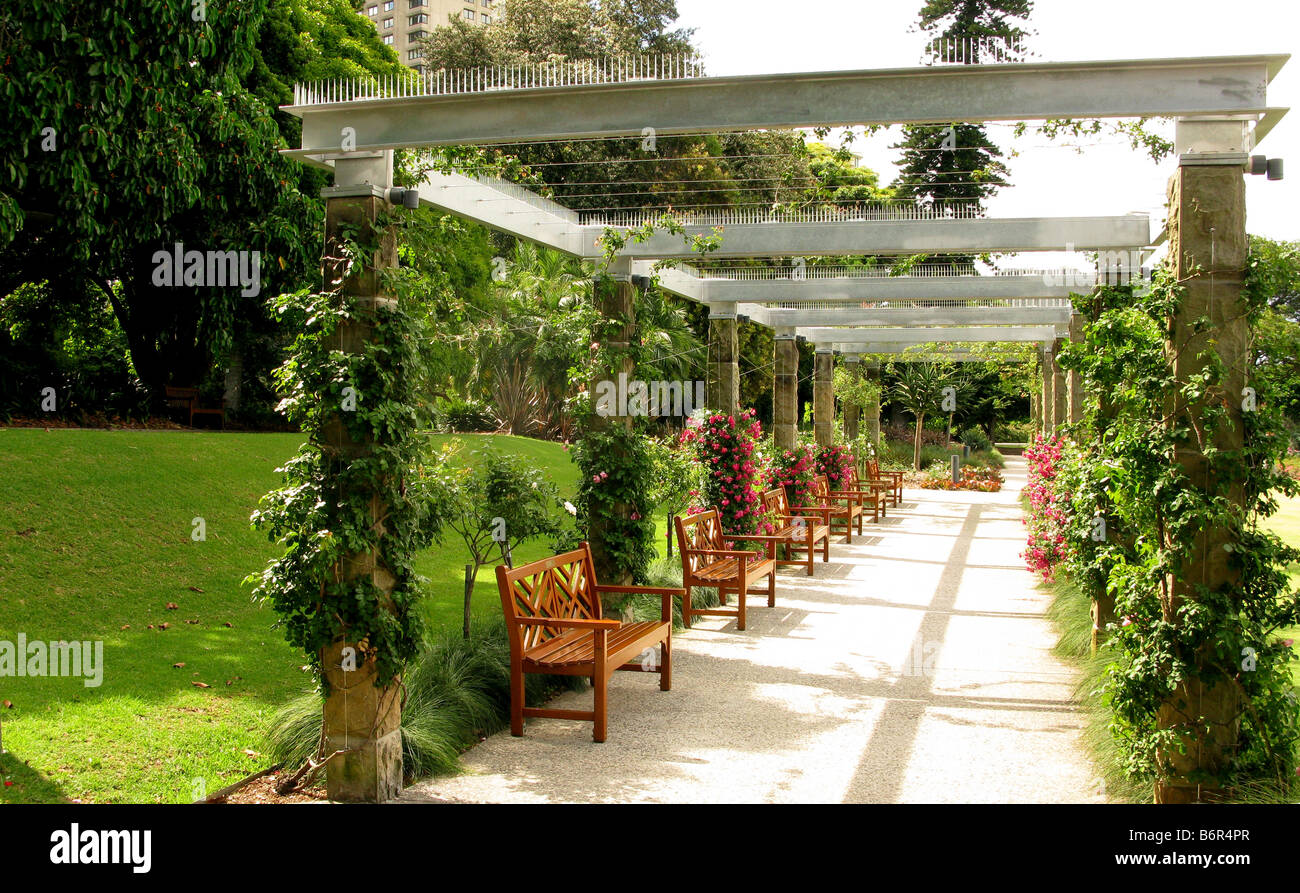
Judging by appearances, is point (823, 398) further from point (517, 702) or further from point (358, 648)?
point (358, 648)

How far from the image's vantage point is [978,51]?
490 centimetres

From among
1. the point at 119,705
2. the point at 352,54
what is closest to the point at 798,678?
the point at 119,705

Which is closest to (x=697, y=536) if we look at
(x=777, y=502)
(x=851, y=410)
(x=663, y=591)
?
(x=663, y=591)

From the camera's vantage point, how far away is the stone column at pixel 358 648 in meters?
4.68

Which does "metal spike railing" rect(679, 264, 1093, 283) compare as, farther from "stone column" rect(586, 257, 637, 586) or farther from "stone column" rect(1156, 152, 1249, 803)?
"stone column" rect(1156, 152, 1249, 803)

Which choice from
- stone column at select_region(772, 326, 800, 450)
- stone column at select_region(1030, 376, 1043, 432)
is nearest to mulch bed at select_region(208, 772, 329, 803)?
stone column at select_region(772, 326, 800, 450)

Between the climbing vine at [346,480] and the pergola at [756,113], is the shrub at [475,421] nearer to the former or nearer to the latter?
the pergola at [756,113]

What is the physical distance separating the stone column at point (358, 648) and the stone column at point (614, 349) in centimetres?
327

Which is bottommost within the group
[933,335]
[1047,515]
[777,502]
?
[777,502]

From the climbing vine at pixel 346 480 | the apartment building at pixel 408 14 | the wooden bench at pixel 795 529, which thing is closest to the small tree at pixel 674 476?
the wooden bench at pixel 795 529

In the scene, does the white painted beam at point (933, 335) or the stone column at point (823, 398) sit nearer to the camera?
the stone column at point (823, 398)

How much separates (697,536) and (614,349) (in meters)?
2.34

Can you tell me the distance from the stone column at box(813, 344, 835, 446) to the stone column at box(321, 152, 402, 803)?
42.6 ft
